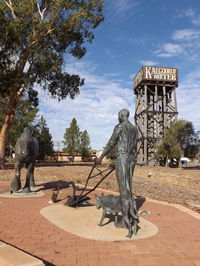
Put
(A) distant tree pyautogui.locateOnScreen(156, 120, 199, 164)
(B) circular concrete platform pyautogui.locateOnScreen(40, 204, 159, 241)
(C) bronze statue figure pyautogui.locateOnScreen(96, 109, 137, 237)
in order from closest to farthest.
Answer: (B) circular concrete platform pyautogui.locateOnScreen(40, 204, 159, 241) < (C) bronze statue figure pyautogui.locateOnScreen(96, 109, 137, 237) < (A) distant tree pyautogui.locateOnScreen(156, 120, 199, 164)

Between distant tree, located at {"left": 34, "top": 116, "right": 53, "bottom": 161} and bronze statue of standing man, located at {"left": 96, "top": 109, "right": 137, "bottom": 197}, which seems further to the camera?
distant tree, located at {"left": 34, "top": 116, "right": 53, "bottom": 161}

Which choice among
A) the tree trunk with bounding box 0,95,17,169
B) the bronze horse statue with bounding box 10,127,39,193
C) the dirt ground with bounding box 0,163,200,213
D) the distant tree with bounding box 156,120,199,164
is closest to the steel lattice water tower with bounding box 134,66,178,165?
the distant tree with bounding box 156,120,199,164

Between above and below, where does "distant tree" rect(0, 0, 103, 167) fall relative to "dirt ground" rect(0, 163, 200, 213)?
above

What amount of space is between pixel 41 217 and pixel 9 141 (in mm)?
32473

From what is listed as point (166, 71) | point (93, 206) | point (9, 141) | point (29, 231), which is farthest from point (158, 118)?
point (29, 231)

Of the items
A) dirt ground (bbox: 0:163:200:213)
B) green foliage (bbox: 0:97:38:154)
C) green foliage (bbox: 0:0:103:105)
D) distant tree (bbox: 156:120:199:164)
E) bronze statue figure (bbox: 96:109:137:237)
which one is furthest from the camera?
green foliage (bbox: 0:97:38:154)

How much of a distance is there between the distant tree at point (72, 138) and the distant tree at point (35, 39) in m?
29.7

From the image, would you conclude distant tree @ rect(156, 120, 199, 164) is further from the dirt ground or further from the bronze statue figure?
the bronze statue figure

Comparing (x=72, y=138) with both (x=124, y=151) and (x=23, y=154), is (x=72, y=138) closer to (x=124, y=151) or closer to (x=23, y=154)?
(x=23, y=154)

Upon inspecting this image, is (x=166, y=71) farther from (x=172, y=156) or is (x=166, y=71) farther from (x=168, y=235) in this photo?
(x=168, y=235)

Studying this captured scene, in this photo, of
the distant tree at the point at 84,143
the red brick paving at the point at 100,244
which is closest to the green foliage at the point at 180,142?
the distant tree at the point at 84,143

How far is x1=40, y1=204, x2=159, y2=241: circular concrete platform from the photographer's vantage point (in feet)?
15.8

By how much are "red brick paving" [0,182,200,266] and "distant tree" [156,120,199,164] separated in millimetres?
26890

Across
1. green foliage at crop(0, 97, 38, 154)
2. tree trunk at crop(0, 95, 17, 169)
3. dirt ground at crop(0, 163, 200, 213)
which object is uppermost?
green foliage at crop(0, 97, 38, 154)
